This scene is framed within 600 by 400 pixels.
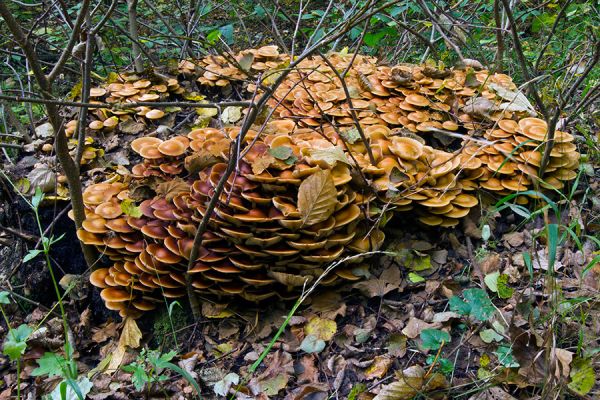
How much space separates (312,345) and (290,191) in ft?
3.22

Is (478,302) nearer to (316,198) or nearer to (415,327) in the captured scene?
(415,327)

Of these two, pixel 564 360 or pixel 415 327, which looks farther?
pixel 415 327

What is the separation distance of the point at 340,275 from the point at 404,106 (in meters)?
Result: 1.64

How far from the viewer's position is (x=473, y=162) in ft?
12.1

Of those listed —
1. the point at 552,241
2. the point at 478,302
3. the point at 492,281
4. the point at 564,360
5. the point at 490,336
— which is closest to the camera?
the point at 552,241

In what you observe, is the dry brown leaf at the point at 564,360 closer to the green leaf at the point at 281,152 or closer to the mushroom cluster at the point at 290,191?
the mushroom cluster at the point at 290,191

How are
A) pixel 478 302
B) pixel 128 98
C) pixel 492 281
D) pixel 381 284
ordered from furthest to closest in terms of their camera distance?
pixel 128 98, pixel 381 284, pixel 492 281, pixel 478 302

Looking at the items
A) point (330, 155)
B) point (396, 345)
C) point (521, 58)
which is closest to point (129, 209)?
point (330, 155)

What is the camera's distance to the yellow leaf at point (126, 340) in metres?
3.47

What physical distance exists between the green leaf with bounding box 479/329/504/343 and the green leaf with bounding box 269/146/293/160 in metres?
1.58

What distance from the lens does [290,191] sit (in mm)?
3312

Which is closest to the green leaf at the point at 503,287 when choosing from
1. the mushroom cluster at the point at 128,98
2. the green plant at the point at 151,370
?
the green plant at the point at 151,370

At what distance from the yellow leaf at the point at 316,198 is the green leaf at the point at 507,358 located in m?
1.23

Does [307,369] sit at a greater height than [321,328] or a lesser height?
lesser
